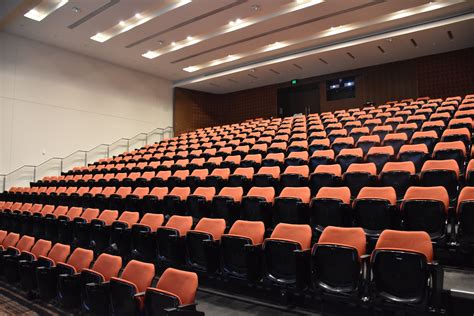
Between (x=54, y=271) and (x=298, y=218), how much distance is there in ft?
4.76

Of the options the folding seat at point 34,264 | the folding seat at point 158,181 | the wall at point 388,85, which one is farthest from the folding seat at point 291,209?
the wall at point 388,85

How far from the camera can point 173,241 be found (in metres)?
2.11

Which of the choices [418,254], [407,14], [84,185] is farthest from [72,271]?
[407,14]

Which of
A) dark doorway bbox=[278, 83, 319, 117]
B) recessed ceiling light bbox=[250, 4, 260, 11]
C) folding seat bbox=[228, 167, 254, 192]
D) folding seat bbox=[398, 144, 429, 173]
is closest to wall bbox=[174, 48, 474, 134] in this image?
dark doorway bbox=[278, 83, 319, 117]

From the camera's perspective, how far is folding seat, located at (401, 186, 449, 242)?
5.76ft

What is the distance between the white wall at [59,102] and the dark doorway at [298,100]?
125 inches

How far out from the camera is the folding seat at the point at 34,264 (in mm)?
2197

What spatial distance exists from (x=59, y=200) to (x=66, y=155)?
2.83 m

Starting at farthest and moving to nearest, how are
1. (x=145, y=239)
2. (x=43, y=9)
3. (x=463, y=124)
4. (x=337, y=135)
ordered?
(x=43, y=9)
(x=337, y=135)
(x=463, y=124)
(x=145, y=239)

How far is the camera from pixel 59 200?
3900mm

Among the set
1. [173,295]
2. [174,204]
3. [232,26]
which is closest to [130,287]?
[173,295]

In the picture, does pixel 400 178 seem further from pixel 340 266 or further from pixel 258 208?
pixel 340 266

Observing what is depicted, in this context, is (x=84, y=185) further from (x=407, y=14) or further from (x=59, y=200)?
(x=407, y=14)

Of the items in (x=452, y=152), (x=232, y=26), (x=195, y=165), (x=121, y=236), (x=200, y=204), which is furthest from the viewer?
(x=232, y=26)
